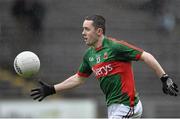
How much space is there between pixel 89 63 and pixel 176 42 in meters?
6.58

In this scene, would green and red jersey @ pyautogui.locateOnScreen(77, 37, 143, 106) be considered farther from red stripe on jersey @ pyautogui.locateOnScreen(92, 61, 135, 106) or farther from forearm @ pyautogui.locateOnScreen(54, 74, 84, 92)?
forearm @ pyautogui.locateOnScreen(54, 74, 84, 92)

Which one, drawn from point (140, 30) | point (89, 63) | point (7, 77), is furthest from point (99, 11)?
point (89, 63)

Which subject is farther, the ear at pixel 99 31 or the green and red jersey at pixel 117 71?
the ear at pixel 99 31

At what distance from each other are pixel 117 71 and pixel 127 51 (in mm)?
238

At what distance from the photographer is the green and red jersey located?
6.67m

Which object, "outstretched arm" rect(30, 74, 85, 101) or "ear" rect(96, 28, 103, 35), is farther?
"outstretched arm" rect(30, 74, 85, 101)

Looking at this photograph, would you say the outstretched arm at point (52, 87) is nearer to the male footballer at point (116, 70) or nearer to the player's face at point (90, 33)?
the male footballer at point (116, 70)

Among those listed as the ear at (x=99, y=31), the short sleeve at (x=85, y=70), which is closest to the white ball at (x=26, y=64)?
the short sleeve at (x=85, y=70)

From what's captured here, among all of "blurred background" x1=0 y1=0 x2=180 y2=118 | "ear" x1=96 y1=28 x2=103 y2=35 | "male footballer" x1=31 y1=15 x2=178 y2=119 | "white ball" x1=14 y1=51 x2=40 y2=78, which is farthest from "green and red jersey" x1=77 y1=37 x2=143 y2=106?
"blurred background" x1=0 y1=0 x2=180 y2=118

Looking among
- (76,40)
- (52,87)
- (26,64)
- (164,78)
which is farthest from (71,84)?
(76,40)

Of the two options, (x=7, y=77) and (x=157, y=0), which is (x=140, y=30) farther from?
(x=7, y=77)

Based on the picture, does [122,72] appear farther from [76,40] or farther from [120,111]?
Result: [76,40]

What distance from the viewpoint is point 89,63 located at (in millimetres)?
6980

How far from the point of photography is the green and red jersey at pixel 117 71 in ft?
21.9
